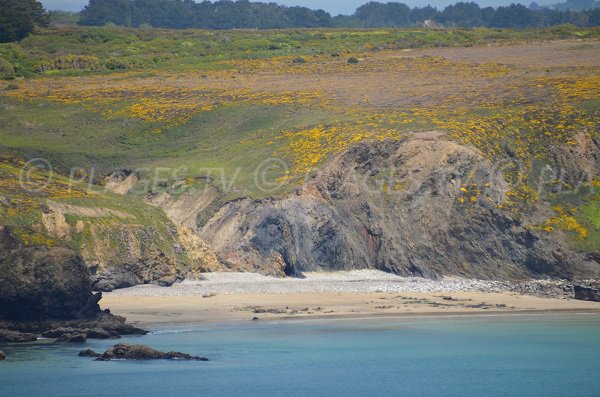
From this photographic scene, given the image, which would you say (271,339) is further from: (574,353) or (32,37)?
(32,37)

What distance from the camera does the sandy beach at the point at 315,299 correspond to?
142 ft

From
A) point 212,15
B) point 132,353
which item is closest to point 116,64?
point 132,353

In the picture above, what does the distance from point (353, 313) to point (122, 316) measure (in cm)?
887

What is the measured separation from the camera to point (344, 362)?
3606 cm

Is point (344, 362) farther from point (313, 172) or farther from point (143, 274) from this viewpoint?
point (313, 172)

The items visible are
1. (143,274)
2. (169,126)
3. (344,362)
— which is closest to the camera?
(344,362)

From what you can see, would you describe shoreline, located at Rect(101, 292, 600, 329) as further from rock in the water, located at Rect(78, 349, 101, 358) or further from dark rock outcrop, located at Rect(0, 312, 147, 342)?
rock in the water, located at Rect(78, 349, 101, 358)

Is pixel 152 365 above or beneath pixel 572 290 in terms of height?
above

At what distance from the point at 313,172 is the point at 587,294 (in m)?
14.8

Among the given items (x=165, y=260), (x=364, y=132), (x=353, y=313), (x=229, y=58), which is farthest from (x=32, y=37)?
(x=353, y=313)

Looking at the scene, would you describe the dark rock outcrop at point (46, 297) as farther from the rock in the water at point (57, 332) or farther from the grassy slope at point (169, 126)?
the grassy slope at point (169, 126)

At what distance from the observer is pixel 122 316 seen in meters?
41.4

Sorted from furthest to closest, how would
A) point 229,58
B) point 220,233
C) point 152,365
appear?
point 229,58 → point 220,233 → point 152,365

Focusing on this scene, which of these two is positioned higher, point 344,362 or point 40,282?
point 40,282
